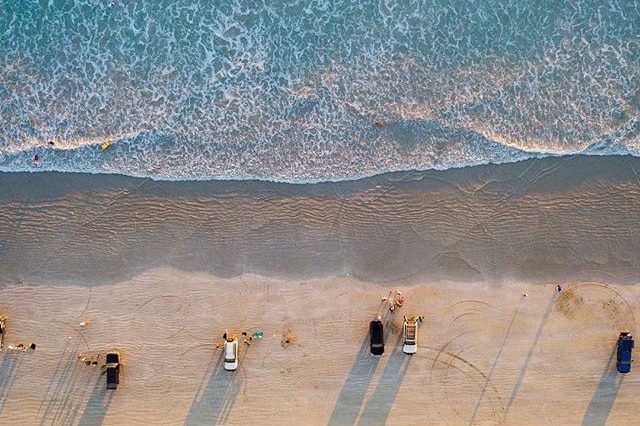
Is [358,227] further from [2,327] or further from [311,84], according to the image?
[2,327]

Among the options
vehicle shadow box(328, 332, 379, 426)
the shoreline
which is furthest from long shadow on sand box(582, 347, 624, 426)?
vehicle shadow box(328, 332, 379, 426)

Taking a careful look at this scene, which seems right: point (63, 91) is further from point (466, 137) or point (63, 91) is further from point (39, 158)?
point (466, 137)

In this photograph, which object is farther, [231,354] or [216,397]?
[216,397]

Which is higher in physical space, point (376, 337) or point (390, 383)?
point (376, 337)

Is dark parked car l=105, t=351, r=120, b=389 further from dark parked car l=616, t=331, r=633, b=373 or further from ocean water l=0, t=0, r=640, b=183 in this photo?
dark parked car l=616, t=331, r=633, b=373

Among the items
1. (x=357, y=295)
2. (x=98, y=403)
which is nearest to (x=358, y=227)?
(x=357, y=295)

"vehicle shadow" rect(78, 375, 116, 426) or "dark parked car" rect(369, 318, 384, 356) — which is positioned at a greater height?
"dark parked car" rect(369, 318, 384, 356)
